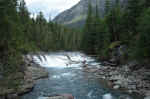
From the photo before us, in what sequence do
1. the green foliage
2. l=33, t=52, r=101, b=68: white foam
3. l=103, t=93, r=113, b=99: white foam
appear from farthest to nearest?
l=33, t=52, r=101, b=68: white foam
the green foliage
l=103, t=93, r=113, b=99: white foam

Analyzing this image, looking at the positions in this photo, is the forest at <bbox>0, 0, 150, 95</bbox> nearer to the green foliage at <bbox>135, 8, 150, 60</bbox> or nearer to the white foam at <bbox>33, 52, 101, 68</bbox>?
the green foliage at <bbox>135, 8, 150, 60</bbox>

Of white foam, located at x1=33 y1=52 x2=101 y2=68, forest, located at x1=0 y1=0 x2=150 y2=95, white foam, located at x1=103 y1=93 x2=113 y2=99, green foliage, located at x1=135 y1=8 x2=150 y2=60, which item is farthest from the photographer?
white foam, located at x1=33 y1=52 x2=101 y2=68

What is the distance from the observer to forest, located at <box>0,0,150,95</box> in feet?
43.4

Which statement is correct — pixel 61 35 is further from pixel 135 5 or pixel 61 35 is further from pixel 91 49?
pixel 135 5

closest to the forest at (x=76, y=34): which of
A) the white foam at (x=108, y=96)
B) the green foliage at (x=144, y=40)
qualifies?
the green foliage at (x=144, y=40)

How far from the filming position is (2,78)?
10609mm

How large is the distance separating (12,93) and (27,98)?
4.14 feet

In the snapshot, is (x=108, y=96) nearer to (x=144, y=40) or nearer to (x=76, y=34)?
(x=144, y=40)

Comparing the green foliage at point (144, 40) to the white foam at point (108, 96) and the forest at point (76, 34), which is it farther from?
the white foam at point (108, 96)

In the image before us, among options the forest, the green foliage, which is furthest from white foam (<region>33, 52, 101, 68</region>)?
the green foliage

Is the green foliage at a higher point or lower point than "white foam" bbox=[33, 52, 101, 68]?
higher

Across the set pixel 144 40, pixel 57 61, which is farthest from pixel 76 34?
pixel 144 40

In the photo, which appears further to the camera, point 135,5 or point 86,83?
point 135,5

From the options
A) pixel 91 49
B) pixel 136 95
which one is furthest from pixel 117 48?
pixel 91 49
